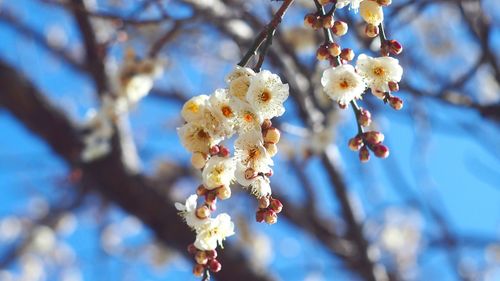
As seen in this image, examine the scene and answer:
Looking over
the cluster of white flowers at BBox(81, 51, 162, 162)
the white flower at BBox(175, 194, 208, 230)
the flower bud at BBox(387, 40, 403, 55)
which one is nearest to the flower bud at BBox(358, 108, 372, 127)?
the flower bud at BBox(387, 40, 403, 55)

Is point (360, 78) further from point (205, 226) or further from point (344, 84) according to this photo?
point (205, 226)

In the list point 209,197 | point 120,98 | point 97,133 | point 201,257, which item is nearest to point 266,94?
point 209,197

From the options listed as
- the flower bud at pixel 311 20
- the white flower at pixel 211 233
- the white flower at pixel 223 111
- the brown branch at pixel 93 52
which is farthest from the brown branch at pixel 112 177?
the flower bud at pixel 311 20

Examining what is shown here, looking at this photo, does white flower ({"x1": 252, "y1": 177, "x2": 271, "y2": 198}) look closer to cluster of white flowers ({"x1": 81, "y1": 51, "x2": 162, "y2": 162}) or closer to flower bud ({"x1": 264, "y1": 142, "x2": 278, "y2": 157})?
flower bud ({"x1": 264, "y1": 142, "x2": 278, "y2": 157})

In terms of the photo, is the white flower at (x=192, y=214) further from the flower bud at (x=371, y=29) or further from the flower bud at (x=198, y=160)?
the flower bud at (x=371, y=29)

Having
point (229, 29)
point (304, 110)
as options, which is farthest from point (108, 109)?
point (304, 110)

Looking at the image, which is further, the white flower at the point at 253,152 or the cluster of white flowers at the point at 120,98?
the cluster of white flowers at the point at 120,98

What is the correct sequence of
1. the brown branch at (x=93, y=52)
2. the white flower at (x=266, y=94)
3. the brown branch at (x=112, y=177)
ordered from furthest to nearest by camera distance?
the brown branch at (x=112, y=177) < the brown branch at (x=93, y=52) < the white flower at (x=266, y=94)
